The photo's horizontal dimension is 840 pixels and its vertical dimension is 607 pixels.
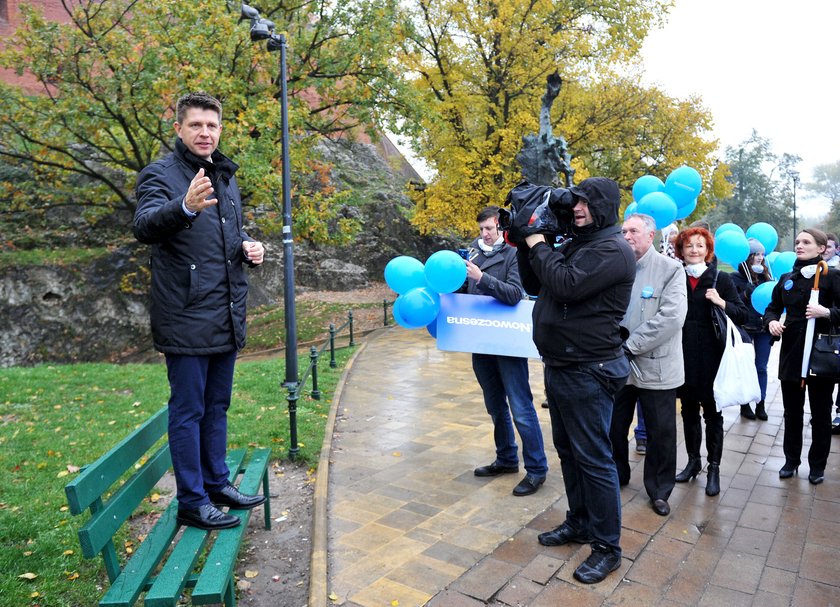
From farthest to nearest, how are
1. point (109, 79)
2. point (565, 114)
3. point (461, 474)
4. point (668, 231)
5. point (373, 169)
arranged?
point (373, 169) → point (565, 114) → point (109, 79) → point (668, 231) → point (461, 474)

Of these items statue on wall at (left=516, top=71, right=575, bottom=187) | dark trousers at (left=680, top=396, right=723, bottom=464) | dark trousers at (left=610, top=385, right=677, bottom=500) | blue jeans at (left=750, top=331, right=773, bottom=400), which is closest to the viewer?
dark trousers at (left=610, top=385, right=677, bottom=500)

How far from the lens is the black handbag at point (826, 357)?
182 inches

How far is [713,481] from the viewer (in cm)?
458

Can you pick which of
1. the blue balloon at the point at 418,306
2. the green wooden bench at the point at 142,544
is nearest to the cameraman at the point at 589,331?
the blue balloon at the point at 418,306

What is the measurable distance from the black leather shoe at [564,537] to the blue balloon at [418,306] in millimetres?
1761

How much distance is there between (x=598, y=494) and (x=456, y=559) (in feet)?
2.90

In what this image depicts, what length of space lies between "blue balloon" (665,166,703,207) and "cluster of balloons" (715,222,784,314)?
1.94ft

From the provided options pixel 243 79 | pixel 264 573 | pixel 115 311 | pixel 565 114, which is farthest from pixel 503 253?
pixel 115 311

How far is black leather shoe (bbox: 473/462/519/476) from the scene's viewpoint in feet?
16.1

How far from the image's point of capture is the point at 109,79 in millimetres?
13031

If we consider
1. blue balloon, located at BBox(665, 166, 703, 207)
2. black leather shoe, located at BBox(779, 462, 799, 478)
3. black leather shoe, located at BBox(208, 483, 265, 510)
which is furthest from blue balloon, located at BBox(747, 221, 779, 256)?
black leather shoe, located at BBox(208, 483, 265, 510)

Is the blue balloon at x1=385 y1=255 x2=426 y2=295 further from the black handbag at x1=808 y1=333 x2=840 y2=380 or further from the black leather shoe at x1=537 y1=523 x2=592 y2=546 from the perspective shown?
the black handbag at x1=808 y1=333 x2=840 y2=380

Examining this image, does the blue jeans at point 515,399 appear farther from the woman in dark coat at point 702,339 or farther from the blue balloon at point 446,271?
the woman in dark coat at point 702,339

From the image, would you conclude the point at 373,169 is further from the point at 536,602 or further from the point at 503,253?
the point at 536,602
